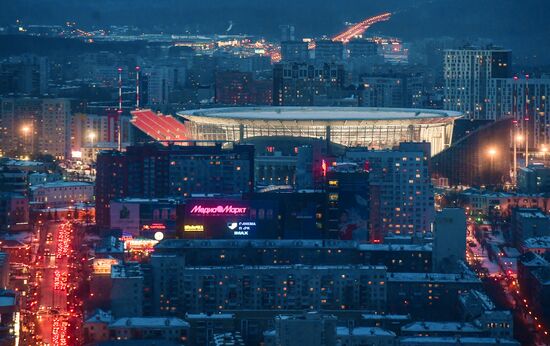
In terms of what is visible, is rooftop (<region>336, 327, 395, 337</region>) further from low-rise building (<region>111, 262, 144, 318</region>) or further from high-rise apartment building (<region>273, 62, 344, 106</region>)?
high-rise apartment building (<region>273, 62, 344, 106</region>)

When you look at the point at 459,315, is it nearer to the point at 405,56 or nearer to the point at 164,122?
the point at 164,122

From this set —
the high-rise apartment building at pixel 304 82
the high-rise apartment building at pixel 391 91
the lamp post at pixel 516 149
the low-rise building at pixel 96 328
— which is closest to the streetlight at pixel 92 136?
the high-rise apartment building at pixel 304 82

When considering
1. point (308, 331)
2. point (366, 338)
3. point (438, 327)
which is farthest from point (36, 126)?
point (308, 331)

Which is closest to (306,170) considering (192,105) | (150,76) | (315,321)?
(315,321)

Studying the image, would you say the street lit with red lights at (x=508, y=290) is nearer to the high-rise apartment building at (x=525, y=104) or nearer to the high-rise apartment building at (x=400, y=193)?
the high-rise apartment building at (x=400, y=193)

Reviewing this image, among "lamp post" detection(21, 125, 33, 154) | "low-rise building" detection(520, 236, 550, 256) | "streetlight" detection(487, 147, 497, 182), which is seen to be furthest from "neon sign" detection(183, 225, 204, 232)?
"lamp post" detection(21, 125, 33, 154)

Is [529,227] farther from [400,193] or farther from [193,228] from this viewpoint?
[193,228]
